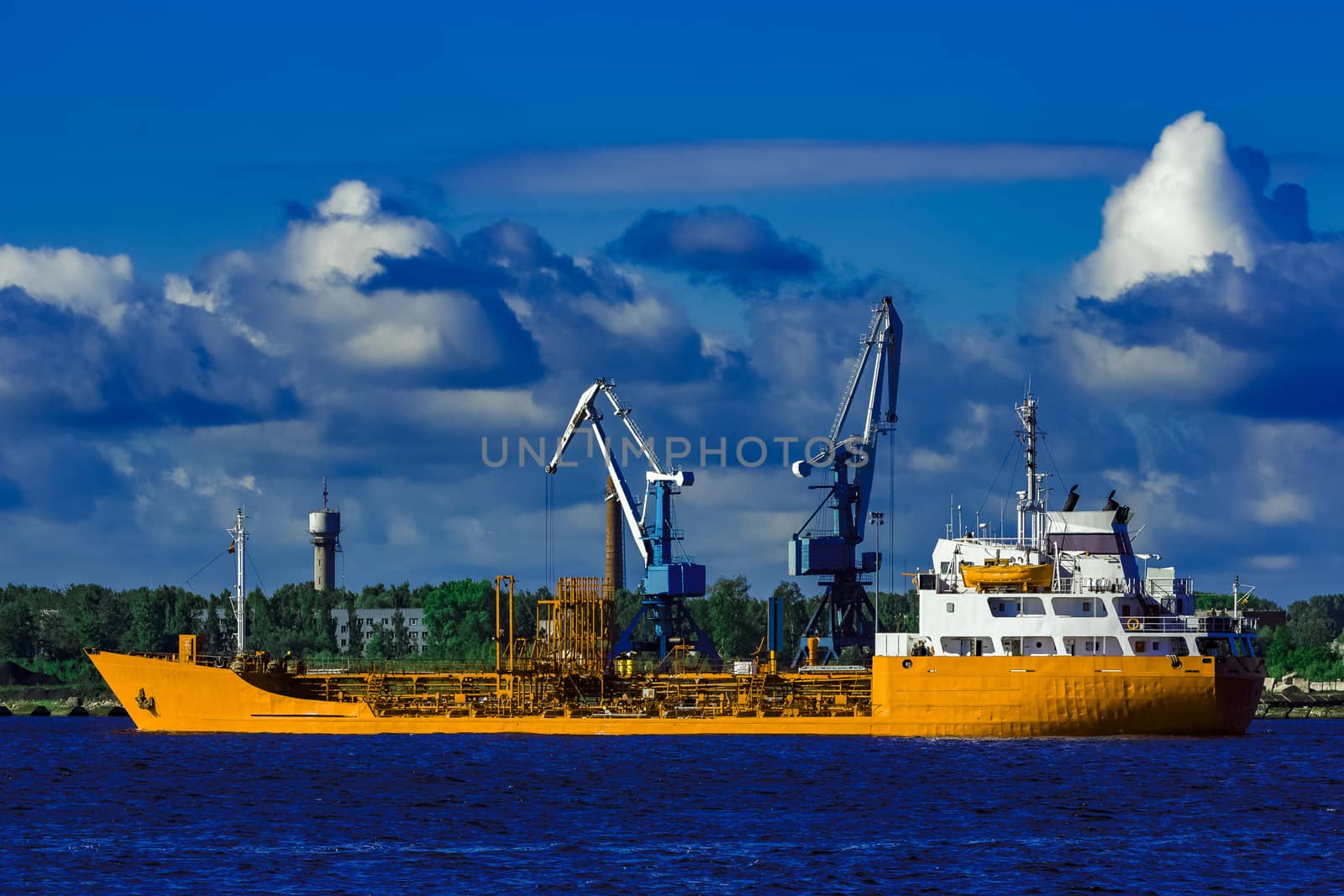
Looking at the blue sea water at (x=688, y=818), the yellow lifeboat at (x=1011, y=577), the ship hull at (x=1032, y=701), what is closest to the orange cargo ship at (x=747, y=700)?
the ship hull at (x=1032, y=701)

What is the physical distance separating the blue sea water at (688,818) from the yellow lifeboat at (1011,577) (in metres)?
5.92

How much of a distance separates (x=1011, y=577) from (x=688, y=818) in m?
21.5

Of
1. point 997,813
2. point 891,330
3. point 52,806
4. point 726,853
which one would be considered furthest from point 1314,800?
point 891,330

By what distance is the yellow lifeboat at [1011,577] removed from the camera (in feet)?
229

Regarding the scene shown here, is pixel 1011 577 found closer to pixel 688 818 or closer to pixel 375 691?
pixel 688 818

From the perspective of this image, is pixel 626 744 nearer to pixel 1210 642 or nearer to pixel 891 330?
pixel 1210 642

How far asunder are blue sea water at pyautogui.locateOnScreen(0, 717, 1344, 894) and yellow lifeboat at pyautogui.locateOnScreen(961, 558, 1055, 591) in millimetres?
5918

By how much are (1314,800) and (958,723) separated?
1541 cm

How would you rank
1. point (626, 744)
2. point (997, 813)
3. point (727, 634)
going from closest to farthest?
point (997, 813) < point (626, 744) < point (727, 634)

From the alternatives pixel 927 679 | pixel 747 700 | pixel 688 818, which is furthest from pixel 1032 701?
pixel 688 818

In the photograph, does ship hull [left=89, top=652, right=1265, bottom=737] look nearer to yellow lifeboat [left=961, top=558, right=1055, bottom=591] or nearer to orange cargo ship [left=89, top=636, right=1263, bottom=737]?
orange cargo ship [left=89, top=636, right=1263, bottom=737]

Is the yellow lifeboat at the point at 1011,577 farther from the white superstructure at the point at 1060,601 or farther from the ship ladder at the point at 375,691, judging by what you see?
the ship ladder at the point at 375,691

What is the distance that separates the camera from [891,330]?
11506cm

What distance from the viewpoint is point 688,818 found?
53.5 metres
